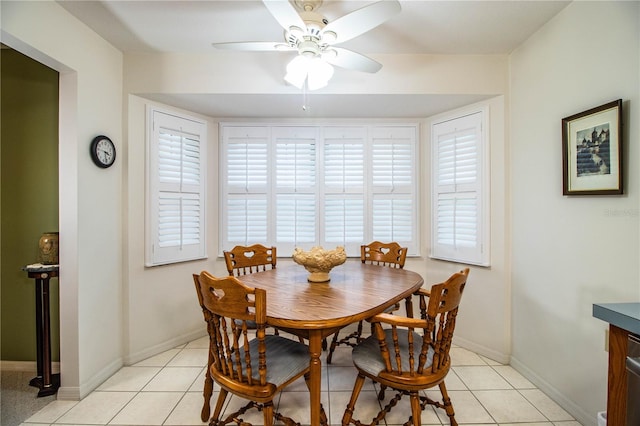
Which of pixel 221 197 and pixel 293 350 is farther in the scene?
pixel 221 197

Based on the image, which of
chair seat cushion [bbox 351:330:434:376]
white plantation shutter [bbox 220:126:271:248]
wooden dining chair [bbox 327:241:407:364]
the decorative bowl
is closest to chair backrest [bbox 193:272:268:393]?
chair seat cushion [bbox 351:330:434:376]

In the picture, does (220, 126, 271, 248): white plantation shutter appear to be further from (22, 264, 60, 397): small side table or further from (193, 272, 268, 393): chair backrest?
(193, 272, 268, 393): chair backrest

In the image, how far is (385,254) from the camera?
8.68ft

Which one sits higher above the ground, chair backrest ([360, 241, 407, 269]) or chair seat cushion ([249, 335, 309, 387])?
chair backrest ([360, 241, 407, 269])

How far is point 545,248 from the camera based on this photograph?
206cm

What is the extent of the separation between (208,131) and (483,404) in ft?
11.1

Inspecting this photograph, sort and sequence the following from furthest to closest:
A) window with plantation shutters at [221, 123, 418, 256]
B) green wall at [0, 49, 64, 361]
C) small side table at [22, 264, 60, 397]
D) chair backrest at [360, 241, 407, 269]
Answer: window with plantation shutters at [221, 123, 418, 256] → chair backrest at [360, 241, 407, 269] → green wall at [0, 49, 64, 361] → small side table at [22, 264, 60, 397]

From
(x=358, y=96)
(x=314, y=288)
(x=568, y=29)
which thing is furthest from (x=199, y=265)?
(x=568, y=29)

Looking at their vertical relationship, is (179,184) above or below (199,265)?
above

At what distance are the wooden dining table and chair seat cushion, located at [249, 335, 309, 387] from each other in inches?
5.9

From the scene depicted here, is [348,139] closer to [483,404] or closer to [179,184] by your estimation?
[179,184]

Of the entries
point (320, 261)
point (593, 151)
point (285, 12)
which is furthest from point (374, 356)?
point (285, 12)

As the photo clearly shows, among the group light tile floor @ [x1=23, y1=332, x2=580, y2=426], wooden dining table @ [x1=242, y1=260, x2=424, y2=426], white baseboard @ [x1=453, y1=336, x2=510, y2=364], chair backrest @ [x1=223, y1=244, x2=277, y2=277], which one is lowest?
light tile floor @ [x1=23, y1=332, x2=580, y2=426]

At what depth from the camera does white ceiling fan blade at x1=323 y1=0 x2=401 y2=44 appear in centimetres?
135
